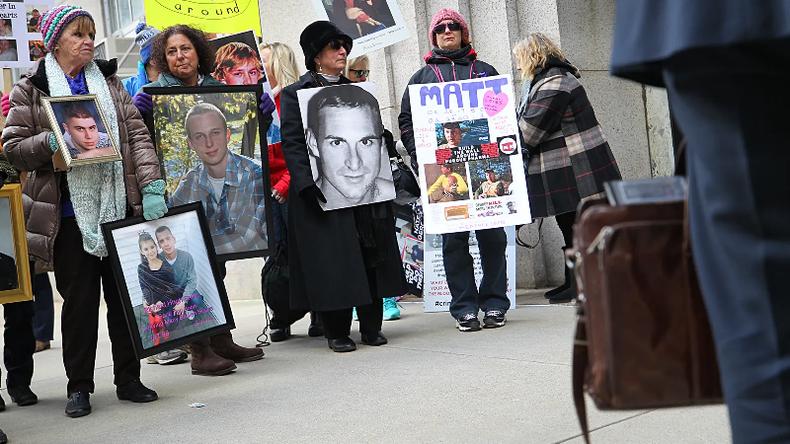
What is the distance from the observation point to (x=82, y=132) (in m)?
4.33

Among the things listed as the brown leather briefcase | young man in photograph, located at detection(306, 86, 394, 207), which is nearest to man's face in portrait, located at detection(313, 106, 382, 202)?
young man in photograph, located at detection(306, 86, 394, 207)

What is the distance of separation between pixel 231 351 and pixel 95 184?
1.49 meters

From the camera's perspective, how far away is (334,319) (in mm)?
5719

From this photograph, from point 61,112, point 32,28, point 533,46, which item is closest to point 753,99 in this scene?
point 61,112

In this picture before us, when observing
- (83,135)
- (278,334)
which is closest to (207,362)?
(278,334)

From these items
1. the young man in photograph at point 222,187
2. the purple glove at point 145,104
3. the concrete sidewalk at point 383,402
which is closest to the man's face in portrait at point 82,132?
the purple glove at point 145,104

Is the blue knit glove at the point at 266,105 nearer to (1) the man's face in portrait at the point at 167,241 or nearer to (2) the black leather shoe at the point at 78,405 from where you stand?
(1) the man's face in portrait at the point at 167,241

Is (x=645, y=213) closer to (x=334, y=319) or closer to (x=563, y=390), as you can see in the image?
(x=563, y=390)

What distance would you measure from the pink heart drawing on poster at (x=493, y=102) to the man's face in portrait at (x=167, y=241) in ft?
7.28

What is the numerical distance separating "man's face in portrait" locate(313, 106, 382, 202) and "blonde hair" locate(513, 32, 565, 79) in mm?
1536

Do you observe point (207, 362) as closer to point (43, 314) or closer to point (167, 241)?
point (167, 241)

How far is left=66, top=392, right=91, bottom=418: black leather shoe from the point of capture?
14.4 ft

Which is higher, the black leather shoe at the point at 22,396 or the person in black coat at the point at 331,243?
the person in black coat at the point at 331,243

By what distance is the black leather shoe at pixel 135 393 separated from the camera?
180 inches
